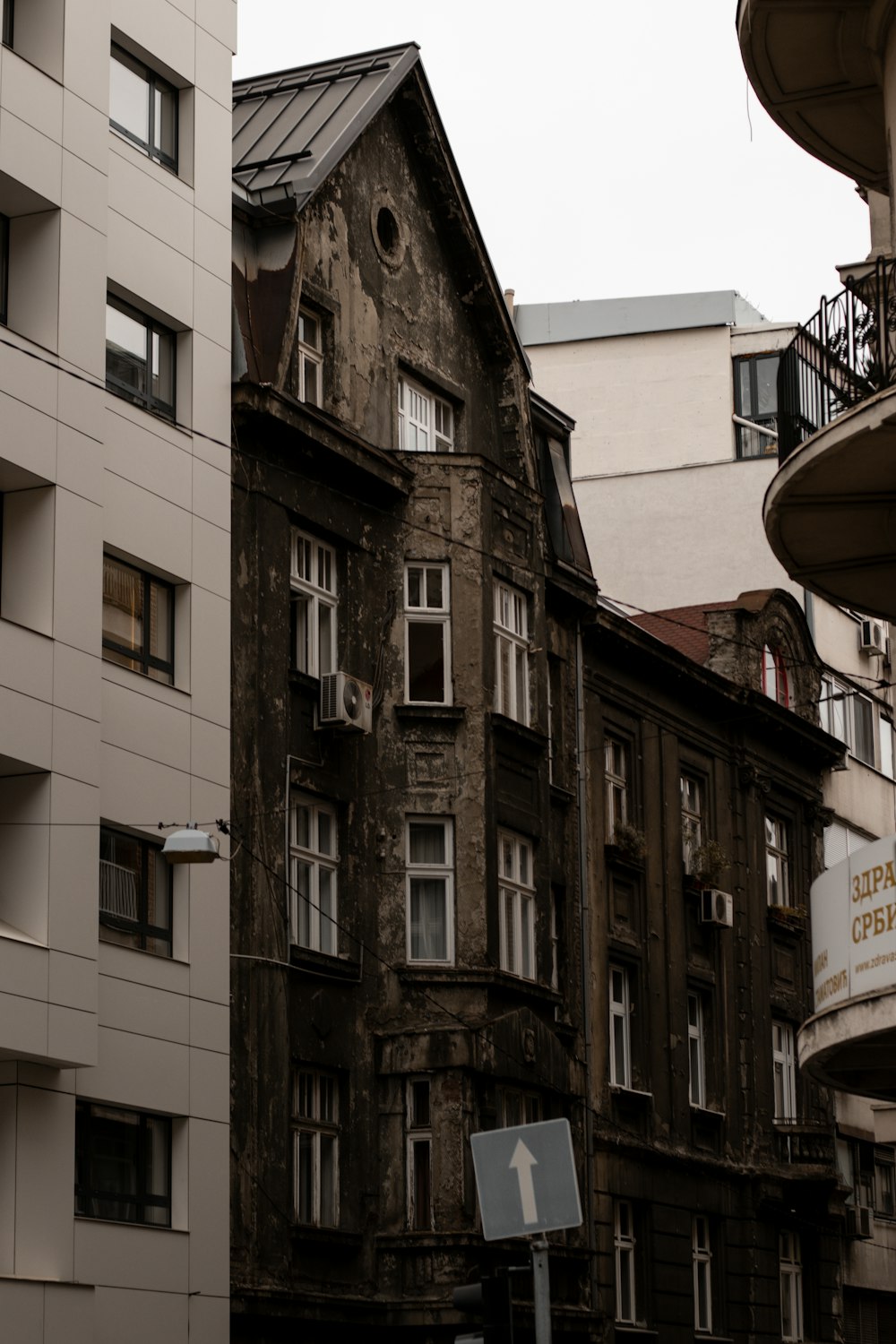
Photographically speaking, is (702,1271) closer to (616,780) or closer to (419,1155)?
(616,780)

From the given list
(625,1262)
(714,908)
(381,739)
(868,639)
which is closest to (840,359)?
(381,739)

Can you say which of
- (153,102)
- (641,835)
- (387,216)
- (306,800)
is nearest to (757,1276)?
(641,835)

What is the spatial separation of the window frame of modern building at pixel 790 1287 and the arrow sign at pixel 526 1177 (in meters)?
24.9

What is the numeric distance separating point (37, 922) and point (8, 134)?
762 centimetres

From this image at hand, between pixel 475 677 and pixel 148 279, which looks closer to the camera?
pixel 148 279

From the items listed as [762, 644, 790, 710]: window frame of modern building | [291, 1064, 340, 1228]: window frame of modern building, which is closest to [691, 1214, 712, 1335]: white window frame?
[291, 1064, 340, 1228]: window frame of modern building

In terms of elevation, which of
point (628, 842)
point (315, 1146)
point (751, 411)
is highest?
point (751, 411)

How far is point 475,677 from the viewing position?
27844 mm

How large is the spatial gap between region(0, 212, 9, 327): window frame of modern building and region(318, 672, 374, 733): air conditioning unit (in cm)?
577

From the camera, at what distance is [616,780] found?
33531 millimetres

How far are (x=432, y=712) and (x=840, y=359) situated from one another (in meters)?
12.4

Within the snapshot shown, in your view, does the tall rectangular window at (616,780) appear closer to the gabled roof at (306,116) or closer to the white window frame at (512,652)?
the white window frame at (512,652)

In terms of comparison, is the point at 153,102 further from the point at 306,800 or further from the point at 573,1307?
the point at 573,1307

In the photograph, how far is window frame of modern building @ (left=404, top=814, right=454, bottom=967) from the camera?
88.5 ft
